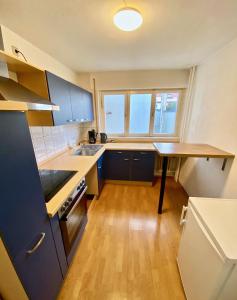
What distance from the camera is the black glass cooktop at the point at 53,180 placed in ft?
3.66

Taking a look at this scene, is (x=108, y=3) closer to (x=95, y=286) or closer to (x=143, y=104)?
(x=143, y=104)

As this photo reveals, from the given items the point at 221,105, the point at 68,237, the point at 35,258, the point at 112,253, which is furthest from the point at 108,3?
the point at 112,253

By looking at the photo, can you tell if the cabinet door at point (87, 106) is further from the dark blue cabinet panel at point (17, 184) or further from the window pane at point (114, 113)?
the dark blue cabinet panel at point (17, 184)

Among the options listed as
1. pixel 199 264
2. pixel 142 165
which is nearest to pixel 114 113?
pixel 142 165

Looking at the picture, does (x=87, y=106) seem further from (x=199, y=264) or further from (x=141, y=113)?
(x=199, y=264)

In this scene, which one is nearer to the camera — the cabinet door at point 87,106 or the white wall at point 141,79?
the cabinet door at point 87,106

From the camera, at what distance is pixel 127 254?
4.88 ft

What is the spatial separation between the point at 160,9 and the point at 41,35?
48.8 inches

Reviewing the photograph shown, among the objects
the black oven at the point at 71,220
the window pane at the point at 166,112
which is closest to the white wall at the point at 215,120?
the window pane at the point at 166,112

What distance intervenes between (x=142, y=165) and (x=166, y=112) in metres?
1.33

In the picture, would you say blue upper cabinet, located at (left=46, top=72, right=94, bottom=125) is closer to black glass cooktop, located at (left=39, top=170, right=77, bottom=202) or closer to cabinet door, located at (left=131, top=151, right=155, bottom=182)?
black glass cooktop, located at (left=39, top=170, right=77, bottom=202)

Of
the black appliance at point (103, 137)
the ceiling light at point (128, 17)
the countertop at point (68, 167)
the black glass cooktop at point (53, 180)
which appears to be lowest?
the countertop at point (68, 167)

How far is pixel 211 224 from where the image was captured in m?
0.87

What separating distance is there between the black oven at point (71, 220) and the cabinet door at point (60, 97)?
34.3 inches
